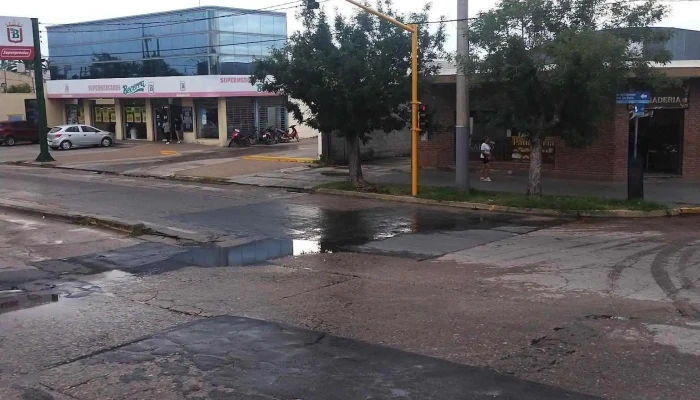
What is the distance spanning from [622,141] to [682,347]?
19071 mm

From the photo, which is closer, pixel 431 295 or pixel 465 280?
pixel 431 295

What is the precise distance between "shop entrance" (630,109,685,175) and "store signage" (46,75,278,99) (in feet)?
64.2

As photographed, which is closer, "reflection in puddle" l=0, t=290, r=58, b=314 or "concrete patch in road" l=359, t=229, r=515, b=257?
"reflection in puddle" l=0, t=290, r=58, b=314

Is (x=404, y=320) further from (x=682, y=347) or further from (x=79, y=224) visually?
(x=79, y=224)

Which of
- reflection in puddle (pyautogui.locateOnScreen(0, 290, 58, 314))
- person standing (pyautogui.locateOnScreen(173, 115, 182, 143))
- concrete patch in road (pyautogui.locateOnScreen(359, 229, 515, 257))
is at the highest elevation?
person standing (pyautogui.locateOnScreen(173, 115, 182, 143))

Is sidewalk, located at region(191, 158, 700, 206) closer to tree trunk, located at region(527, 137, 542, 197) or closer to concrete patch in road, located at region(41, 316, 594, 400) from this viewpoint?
tree trunk, located at region(527, 137, 542, 197)

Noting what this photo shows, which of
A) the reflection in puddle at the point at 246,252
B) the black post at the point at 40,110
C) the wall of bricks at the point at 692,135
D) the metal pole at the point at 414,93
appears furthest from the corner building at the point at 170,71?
the reflection in puddle at the point at 246,252

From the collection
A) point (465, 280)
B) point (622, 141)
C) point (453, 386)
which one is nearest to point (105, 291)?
point (465, 280)

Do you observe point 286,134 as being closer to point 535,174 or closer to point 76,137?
point 76,137

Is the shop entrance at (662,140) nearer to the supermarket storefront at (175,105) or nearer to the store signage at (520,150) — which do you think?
the store signage at (520,150)

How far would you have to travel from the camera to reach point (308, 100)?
22859 millimetres

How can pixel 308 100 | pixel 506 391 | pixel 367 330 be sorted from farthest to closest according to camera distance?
pixel 308 100
pixel 367 330
pixel 506 391

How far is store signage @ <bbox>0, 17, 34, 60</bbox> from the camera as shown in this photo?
34.7 m

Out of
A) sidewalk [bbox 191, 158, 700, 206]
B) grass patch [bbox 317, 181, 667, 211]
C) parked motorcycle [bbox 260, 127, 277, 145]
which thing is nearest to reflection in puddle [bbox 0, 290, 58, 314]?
grass patch [bbox 317, 181, 667, 211]
